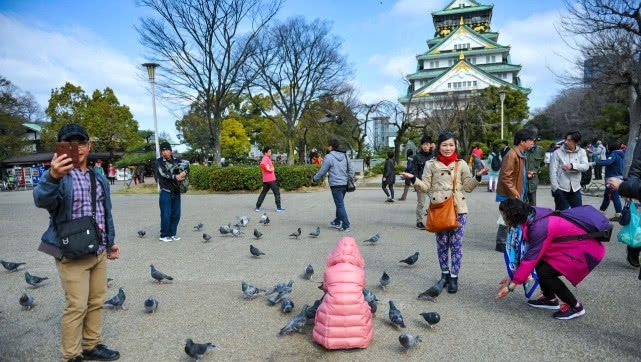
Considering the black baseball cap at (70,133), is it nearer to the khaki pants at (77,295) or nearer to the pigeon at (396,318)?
the khaki pants at (77,295)

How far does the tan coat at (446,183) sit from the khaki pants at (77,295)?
3.11 metres

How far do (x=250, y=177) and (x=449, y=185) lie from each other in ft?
44.8

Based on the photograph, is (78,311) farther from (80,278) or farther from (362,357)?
(362,357)

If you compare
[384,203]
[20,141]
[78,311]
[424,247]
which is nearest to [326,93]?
[384,203]

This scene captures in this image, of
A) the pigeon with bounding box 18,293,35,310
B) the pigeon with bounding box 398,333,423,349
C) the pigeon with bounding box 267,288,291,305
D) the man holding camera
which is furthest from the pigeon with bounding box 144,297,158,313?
the man holding camera

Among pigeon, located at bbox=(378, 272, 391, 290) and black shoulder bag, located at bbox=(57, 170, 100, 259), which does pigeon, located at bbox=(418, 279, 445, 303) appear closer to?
pigeon, located at bbox=(378, 272, 391, 290)

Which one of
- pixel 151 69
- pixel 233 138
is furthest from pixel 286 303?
pixel 233 138

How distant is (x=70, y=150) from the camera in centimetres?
259

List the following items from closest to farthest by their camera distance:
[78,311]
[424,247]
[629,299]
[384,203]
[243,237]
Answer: [78,311] < [629,299] < [424,247] < [243,237] < [384,203]

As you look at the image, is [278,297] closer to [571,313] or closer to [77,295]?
[77,295]

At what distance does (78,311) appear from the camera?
2.79 m

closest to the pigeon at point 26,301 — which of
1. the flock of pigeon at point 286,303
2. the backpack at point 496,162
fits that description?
the flock of pigeon at point 286,303

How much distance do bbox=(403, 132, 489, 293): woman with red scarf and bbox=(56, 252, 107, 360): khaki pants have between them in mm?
3091

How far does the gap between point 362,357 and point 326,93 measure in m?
23.9
